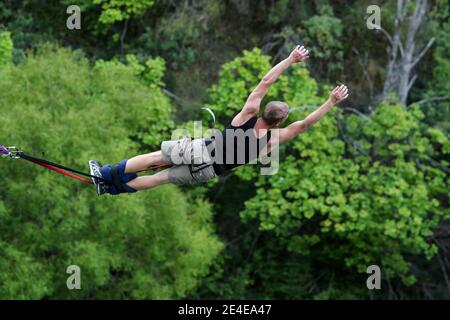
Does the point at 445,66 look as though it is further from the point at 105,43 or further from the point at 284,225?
the point at 105,43

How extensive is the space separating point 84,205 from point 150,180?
36.7 feet

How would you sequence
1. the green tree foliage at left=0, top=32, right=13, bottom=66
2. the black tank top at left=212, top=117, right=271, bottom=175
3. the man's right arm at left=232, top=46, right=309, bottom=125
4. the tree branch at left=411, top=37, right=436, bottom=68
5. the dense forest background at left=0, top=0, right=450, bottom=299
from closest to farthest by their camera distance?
the man's right arm at left=232, top=46, right=309, bottom=125 < the black tank top at left=212, top=117, right=271, bottom=175 < the dense forest background at left=0, top=0, right=450, bottom=299 < the green tree foliage at left=0, top=32, right=13, bottom=66 < the tree branch at left=411, top=37, right=436, bottom=68

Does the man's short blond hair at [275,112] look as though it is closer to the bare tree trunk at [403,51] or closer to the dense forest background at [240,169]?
the dense forest background at [240,169]

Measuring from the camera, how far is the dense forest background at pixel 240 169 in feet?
69.4

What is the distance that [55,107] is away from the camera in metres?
21.6

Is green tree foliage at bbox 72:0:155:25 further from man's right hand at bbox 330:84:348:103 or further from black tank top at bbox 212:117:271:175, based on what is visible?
man's right hand at bbox 330:84:348:103

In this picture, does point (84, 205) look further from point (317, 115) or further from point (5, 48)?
point (317, 115)

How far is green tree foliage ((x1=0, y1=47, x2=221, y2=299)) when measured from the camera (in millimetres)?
20688

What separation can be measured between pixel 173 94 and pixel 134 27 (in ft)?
8.27

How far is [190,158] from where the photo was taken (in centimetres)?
936

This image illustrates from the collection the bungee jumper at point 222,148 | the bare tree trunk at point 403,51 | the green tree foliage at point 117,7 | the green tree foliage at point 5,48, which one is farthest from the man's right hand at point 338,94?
the green tree foliage at point 117,7

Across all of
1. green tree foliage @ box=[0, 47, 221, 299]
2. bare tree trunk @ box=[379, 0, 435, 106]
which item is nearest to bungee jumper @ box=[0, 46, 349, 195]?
green tree foliage @ box=[0, 47, 221, 299]

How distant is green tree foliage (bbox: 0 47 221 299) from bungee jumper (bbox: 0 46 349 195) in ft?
35.5

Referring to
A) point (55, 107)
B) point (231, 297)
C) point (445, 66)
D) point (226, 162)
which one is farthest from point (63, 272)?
point (226, 162)
